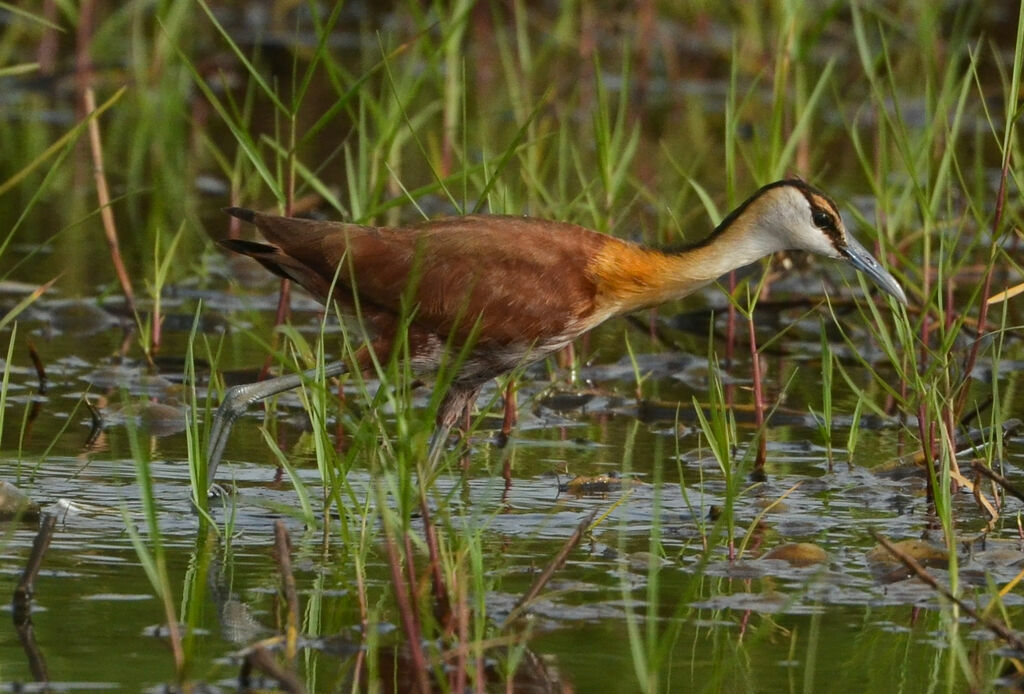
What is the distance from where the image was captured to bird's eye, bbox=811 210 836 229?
20.5 ft

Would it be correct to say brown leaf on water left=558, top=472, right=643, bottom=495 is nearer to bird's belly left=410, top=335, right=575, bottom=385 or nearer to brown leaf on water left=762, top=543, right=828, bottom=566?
bird's belly left=410, top=335, right=575, bottom=385

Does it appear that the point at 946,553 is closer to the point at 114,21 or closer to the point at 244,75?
the point at 114,21

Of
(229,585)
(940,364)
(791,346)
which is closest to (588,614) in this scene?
(229,585)

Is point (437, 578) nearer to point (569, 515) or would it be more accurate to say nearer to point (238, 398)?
point (569, 515)

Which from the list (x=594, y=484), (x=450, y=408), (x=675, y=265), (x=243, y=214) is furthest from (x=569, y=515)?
(x=243, y=214)

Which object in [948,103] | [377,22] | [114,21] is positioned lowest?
[948,103]

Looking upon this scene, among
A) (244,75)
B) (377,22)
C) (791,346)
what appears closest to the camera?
(791,346)

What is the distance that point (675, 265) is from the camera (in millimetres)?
6258

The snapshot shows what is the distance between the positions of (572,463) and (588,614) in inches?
70.6

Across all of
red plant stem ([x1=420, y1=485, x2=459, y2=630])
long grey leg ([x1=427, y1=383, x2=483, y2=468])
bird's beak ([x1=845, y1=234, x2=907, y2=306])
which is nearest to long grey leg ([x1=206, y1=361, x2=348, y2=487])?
long grey leg ([x1=427, y1=383, x2=483, y2=468])

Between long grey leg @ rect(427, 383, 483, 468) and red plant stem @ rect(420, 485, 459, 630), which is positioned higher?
long grey leg @ rect(427, 383, 483, 468)

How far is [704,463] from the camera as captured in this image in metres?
6.49

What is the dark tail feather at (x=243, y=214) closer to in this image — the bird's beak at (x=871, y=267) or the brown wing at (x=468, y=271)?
the brown wing at (x=468, y=271)

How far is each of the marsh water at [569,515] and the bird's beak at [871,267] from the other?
0.28 m
